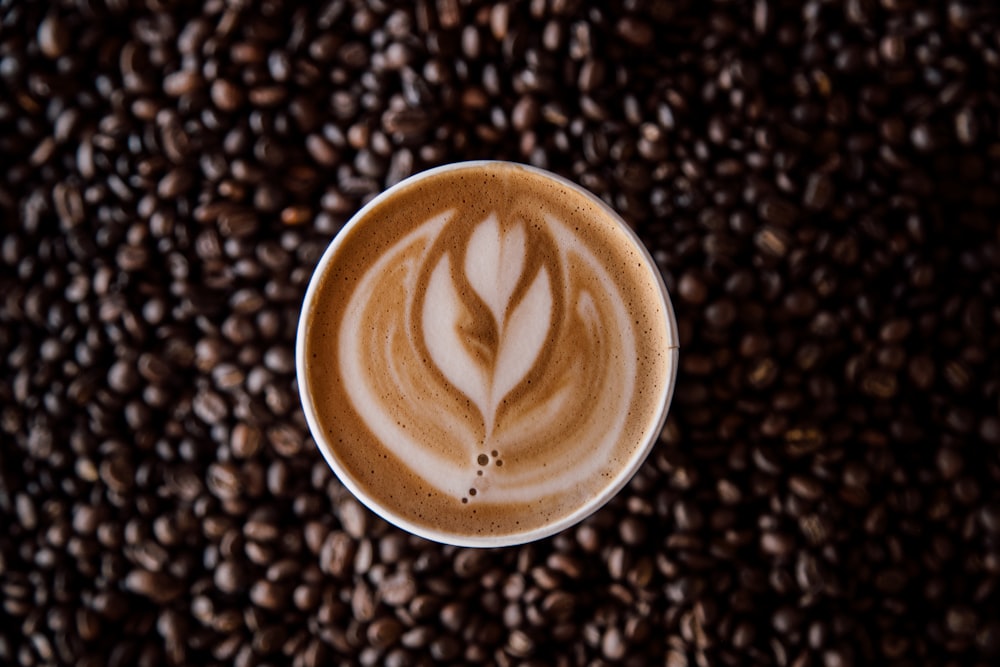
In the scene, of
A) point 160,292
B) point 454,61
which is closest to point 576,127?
point 454,61

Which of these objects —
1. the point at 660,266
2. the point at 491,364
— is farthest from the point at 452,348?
the point at 660,266

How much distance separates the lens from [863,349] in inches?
55.0

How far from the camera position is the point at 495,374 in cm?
106

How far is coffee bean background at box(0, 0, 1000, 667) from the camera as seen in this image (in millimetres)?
1373

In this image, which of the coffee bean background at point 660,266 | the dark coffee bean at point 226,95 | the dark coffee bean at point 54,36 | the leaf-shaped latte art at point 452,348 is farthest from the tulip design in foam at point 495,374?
the dark coffee bean at point 54,36

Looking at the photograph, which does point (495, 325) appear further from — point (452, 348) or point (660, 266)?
point (660, 266)

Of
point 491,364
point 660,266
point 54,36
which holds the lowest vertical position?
point 660,266

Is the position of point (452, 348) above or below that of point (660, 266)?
above

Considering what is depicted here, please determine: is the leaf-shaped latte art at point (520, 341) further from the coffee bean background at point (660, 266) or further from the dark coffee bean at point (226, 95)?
the dark coffee bean at point (226, 95)

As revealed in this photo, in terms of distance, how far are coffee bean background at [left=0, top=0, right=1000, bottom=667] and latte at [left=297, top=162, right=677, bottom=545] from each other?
329 mm

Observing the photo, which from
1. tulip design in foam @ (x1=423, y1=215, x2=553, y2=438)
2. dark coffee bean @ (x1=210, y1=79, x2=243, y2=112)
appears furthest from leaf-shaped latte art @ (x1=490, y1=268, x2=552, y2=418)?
A: dark coffee bean @ (x1=210, y1=79, x2=243, y2=112)

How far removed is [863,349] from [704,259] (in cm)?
31

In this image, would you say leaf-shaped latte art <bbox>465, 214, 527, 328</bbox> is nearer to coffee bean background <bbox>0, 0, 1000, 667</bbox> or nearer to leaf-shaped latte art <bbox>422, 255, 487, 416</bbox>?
leaf-shaped latte art <bbox>422, 255, 487, 416</bbox>

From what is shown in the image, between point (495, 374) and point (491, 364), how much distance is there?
14mm
